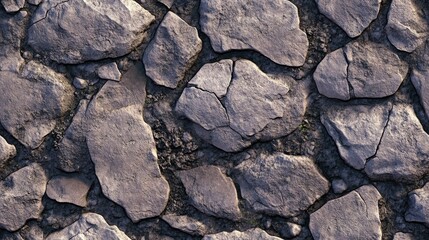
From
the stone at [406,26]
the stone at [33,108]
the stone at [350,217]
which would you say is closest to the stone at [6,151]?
the stone at [33,108]

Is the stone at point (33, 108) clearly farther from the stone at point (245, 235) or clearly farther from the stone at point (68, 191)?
the stone at point (245, 235)

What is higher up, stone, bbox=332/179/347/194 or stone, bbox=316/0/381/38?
stone, bbox=316/0/381/38

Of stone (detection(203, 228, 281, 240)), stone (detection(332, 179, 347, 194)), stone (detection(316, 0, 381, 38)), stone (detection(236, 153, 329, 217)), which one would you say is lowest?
stone (detection(203, 228, 281, 240))

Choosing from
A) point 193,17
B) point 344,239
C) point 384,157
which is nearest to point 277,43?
point 193,17

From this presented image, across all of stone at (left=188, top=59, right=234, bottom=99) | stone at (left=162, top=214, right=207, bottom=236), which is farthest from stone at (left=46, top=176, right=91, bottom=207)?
stone at (left=188, top=59, right=234, bottom=99)

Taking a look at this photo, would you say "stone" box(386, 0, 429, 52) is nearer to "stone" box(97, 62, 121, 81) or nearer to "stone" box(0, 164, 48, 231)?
"stone" box(97, 62, 121, 81)
